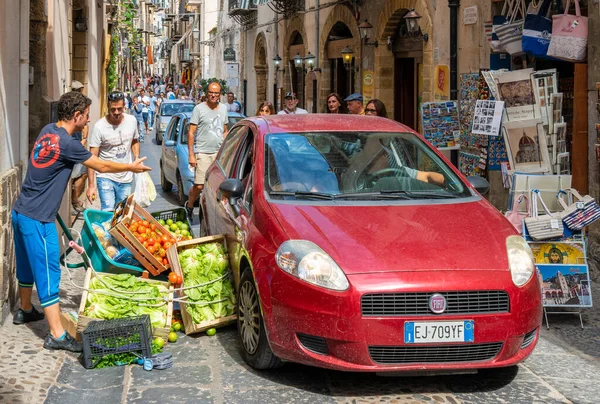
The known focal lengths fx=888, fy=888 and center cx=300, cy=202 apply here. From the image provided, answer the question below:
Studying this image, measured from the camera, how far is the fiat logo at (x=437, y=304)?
4965 millimetres

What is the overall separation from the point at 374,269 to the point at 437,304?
1.32ft

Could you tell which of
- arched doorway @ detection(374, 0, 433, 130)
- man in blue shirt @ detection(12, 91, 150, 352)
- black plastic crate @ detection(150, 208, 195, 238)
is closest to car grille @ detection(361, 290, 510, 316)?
man in blue shirt @ detection(12, 91, 150, 352)

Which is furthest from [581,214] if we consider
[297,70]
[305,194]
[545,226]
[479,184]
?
[297,70]

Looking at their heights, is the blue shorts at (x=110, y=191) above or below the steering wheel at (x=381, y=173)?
below

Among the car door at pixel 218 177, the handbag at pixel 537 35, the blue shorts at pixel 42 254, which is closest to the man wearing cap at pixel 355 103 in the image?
the handbag at pixel 537 35

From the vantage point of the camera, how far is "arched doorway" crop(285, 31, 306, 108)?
2973cm

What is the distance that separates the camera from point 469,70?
534 inches

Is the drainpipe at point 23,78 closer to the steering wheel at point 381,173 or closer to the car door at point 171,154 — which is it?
the steering wheel at point 381,173

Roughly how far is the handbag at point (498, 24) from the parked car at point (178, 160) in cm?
468

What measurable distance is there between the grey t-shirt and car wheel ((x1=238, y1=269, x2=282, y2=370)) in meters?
5.48

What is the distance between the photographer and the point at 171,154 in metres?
15.2

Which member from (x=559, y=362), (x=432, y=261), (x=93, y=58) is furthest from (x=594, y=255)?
(x=93, y=58)

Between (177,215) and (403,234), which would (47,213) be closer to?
(403,234)

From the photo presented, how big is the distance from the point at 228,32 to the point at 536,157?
36189 mm
